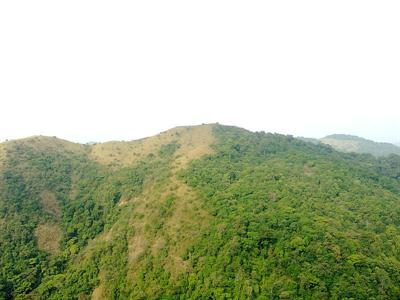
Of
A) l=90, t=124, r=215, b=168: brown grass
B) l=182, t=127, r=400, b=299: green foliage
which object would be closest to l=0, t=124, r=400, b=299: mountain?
l=182, t=127, r=400, b=299: green foliage

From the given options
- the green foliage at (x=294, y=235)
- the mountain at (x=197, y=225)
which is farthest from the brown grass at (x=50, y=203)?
the green foliage at (x=294, y=235)

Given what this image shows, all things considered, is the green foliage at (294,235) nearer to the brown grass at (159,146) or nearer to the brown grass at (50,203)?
the brown grass at (159,146)

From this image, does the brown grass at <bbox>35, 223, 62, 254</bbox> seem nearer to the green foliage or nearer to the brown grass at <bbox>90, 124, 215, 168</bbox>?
the brown grass at <bbox>90, 124, 215, 168</bbox>

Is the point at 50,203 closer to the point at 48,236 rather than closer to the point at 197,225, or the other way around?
the point at 48,236

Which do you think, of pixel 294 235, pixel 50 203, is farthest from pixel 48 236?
pixel 294 235

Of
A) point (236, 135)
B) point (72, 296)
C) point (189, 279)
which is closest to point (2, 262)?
point (72, 296)
